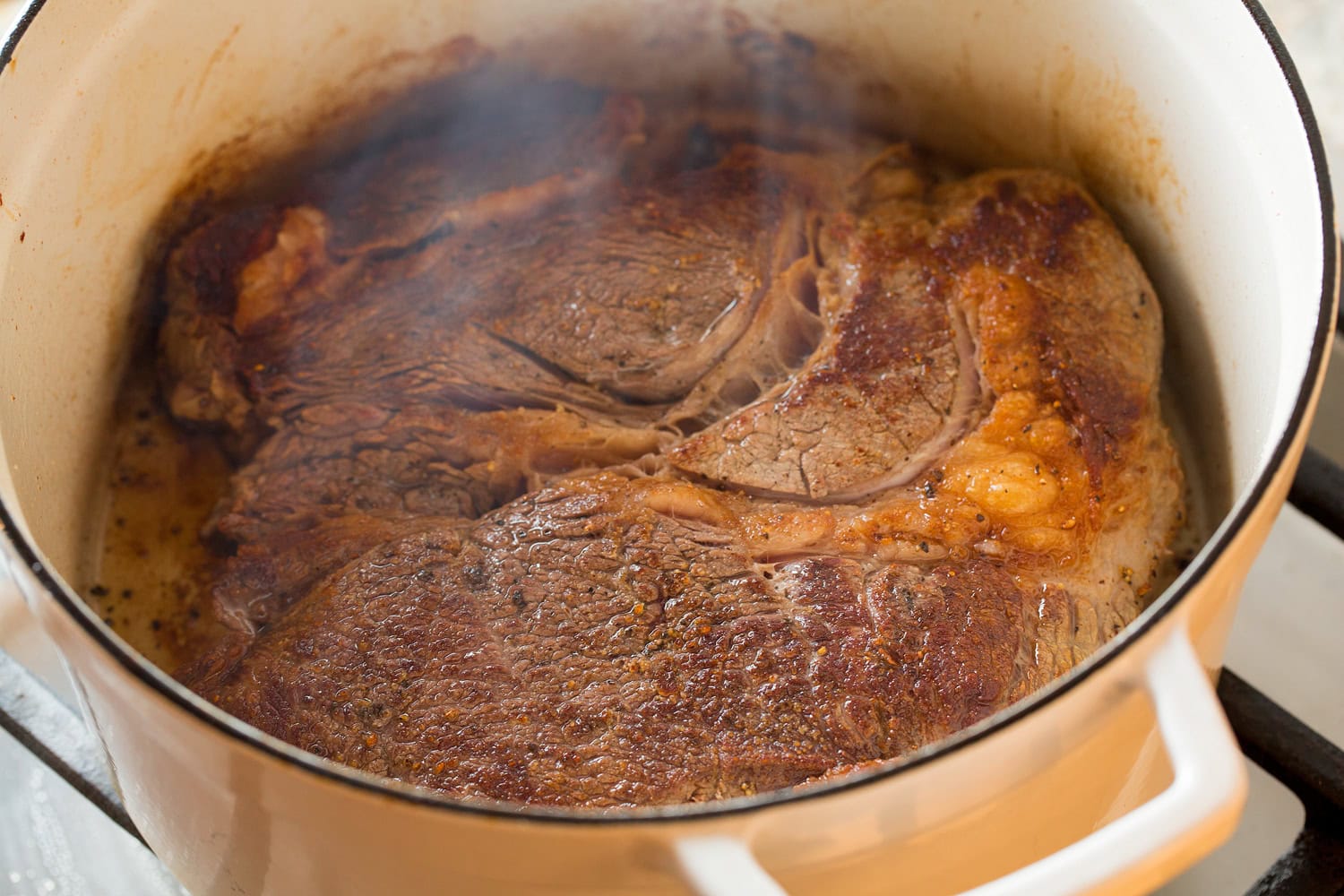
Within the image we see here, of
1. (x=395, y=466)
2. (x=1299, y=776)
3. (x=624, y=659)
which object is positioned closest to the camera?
(x=624, y=659)

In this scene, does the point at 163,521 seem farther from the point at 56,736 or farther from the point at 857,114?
the point at 857,114

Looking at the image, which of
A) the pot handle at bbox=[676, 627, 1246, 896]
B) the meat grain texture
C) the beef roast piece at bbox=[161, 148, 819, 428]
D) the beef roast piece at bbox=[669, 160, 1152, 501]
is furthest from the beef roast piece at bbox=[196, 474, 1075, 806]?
the pot handle at bbox=[676, 627, 1246, 896]

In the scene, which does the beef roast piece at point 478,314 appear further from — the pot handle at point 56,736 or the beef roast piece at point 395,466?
the pot handle at point 56,736

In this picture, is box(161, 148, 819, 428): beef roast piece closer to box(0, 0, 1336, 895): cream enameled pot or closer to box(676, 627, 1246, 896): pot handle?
box(0, 0, 1336, 895): cream enameled pot

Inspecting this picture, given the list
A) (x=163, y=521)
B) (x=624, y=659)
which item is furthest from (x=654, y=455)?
(x=163, y=521)

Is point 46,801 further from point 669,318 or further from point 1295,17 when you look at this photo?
point 1295,17

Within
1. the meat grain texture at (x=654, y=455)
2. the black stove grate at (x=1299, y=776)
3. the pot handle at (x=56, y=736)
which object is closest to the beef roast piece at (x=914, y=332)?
the meat grain texture at (x=654, y=455)

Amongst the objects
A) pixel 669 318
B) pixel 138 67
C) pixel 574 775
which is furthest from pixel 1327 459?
pixel 138 67
